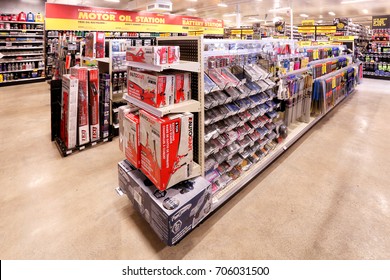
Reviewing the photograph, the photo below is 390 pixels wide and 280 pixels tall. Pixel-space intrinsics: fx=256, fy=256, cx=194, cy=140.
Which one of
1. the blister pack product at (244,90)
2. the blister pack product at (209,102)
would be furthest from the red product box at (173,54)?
the blister pack product at (244,90)

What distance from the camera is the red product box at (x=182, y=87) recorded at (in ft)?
6.71

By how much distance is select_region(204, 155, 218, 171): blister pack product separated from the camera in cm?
250

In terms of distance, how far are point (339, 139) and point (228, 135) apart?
2733 millimetres

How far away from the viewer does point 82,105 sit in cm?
388

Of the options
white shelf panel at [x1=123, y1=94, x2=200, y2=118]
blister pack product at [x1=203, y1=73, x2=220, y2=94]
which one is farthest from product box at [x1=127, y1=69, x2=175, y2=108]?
blister pack product at [x1=203, y1=73, x2=220, y2=94]

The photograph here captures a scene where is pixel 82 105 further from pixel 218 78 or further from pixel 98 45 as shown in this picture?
pixel 218 78

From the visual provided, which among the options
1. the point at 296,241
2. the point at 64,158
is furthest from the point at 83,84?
the point at 296,241

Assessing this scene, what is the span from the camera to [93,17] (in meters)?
11.2

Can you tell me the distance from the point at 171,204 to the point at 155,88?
2.89 feet

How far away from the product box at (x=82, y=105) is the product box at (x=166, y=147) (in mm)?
2229

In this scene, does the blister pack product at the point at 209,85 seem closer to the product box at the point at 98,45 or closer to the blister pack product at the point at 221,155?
the blister pack product at the point at 221,155

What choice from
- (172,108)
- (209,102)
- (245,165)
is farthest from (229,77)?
(245,165)

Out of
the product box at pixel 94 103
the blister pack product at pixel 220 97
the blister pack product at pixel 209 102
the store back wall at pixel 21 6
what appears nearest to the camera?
the blister pack product at pixel 209 102

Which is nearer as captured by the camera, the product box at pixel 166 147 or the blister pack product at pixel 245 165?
the product box at pixel 166 147
